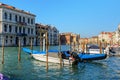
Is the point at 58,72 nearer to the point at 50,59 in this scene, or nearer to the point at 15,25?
the point at 50,59

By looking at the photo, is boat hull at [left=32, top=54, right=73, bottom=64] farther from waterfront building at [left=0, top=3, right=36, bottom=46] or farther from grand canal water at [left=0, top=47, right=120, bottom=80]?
waterfront building at [left=0, top=3, right=36, bottom=46]

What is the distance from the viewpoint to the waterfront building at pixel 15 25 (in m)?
39.4

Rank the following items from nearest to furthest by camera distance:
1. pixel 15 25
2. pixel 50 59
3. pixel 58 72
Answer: pixel 58 72 < pixel 50 59 < pixel 15 25

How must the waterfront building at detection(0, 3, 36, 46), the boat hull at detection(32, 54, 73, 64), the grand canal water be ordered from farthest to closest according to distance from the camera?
1. the waterfront building at detection(0, 3, 36, 46)
2. the boat hull at detection(32, 54, 73, 64)
3. the grand canal water

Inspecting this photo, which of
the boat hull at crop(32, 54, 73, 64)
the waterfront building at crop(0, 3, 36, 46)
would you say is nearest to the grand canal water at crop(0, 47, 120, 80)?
the boat hull at crop(32, 54, 73, 64)

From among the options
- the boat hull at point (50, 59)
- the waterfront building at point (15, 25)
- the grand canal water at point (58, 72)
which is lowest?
the grand canal water at point (58, 72)

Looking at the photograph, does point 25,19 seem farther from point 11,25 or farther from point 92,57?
point 92,57

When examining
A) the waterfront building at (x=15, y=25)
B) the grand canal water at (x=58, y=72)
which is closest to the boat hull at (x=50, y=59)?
the grand canal water at (x=58, y=72)

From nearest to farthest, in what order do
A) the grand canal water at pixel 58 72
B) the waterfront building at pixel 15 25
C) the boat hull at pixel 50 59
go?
the grand canal water at pixel 58 72, the boat hull at pixel 50 59, the waterfront building at pixel 15 25

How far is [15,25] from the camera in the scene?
4262 cm

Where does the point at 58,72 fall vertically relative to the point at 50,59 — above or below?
below

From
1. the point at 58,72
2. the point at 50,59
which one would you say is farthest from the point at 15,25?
the point at 58,72

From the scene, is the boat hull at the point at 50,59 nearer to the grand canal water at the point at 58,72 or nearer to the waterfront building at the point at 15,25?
the grand canal water at the point at 58,72

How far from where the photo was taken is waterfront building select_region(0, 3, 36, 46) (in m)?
39.4
